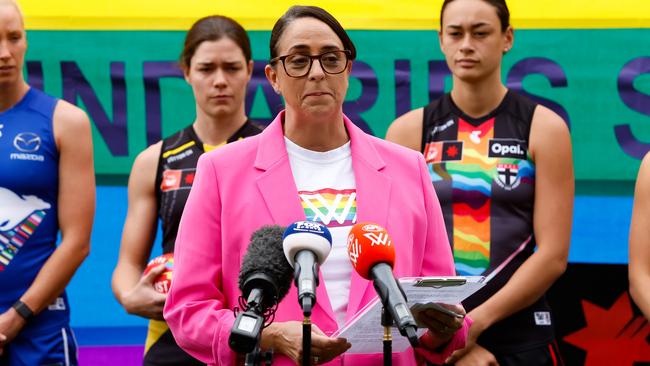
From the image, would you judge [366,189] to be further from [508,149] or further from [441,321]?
[508,149]

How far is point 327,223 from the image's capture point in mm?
2822

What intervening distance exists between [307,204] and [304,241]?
605 millimetres

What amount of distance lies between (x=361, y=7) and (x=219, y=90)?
1.04 meters

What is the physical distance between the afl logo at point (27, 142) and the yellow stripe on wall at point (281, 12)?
39.9 inches

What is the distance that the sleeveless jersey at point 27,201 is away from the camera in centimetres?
428

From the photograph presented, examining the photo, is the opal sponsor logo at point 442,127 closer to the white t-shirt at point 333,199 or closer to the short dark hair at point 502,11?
the short dark hair at point 502,11

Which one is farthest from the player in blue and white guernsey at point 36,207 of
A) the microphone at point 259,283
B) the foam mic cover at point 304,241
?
the foam mic cover at point 304,241

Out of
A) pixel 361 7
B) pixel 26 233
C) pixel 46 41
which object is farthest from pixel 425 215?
pixel 46 41

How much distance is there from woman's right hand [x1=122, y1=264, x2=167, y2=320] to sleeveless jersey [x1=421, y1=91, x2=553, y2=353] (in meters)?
1.18

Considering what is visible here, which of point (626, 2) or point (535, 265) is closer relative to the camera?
point (535, 265)

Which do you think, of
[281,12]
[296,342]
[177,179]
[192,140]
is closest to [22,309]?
[177,179]

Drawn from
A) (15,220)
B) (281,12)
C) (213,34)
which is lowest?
(15,220)

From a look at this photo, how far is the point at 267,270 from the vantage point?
2.29 metres

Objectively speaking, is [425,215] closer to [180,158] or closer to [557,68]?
[180,158]
